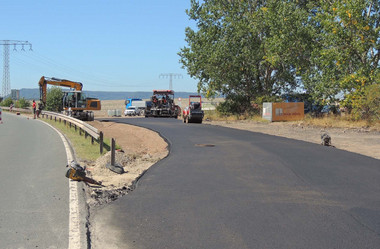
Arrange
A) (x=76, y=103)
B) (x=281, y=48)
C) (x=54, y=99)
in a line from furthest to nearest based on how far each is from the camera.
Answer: (x=54, y=99) → (x=76, y=103) → (x=281, y=48)

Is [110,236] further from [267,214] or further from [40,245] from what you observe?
[267,214]

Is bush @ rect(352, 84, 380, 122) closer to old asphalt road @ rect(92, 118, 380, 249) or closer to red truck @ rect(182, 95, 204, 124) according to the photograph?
red truck @ rect(182, 95, 204, 124)

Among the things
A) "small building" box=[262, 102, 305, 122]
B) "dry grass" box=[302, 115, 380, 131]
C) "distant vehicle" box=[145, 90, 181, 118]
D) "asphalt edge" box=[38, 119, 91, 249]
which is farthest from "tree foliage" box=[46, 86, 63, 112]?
"asphalt edge" box=[38, 119, 91, 249]

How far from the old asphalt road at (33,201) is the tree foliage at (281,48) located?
66.4 ft

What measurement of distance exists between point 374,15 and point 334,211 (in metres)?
25.6

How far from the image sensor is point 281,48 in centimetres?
3262

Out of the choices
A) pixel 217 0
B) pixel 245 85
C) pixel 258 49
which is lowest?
pixel 245 85

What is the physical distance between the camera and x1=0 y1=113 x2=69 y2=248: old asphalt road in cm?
566

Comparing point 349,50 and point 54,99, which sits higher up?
point 349,50

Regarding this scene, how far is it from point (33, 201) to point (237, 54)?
110 feet

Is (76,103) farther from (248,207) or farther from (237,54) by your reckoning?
(248,207)

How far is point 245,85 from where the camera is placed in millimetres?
42844

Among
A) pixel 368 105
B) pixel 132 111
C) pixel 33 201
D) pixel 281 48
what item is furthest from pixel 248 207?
pixel 132 111

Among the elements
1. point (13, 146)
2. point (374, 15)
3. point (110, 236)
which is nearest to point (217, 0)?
point (374, 15)
